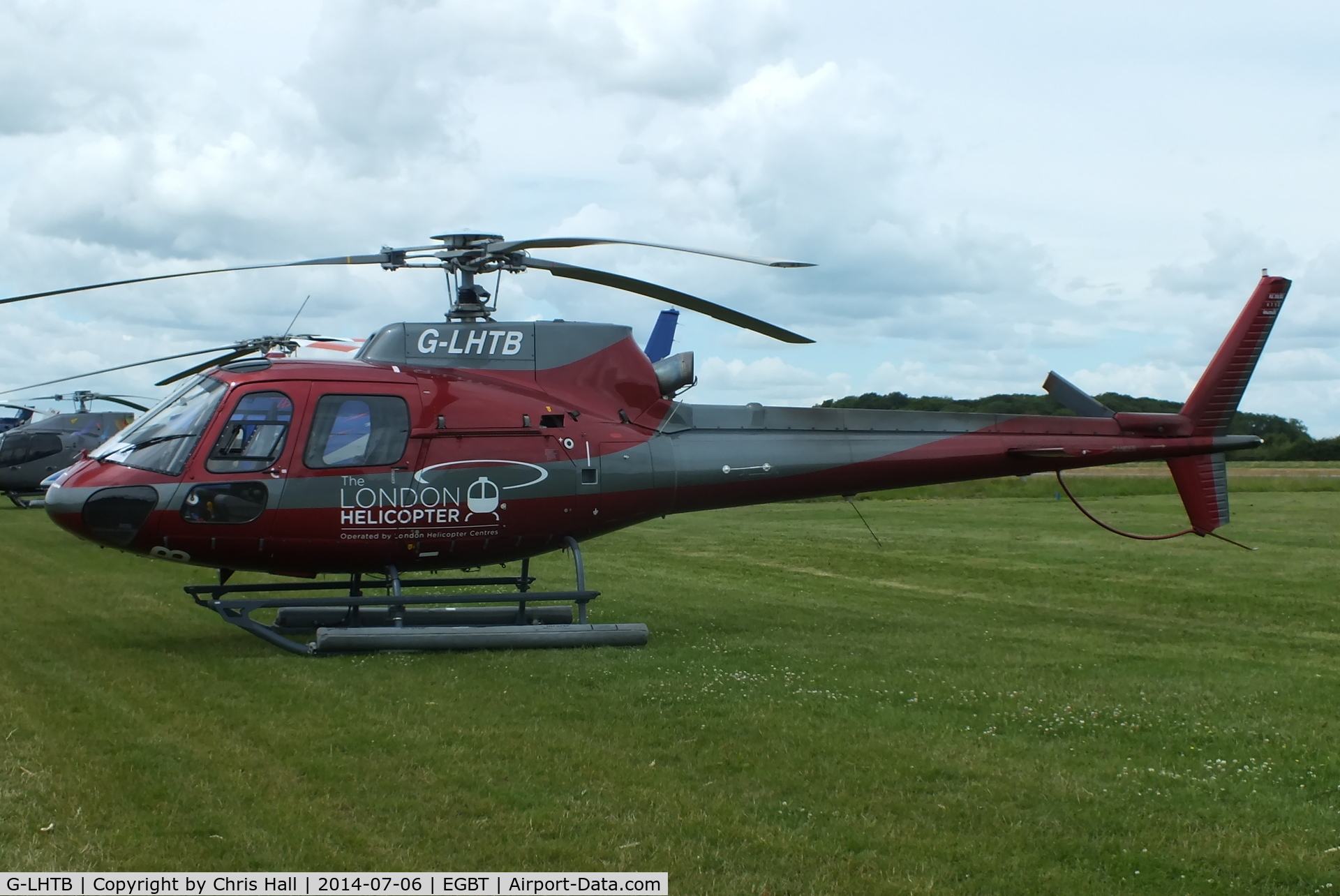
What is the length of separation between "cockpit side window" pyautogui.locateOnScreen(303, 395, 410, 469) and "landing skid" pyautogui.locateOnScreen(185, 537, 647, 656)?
1283 millimetres

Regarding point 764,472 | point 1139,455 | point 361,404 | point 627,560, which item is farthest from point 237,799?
point 627,560

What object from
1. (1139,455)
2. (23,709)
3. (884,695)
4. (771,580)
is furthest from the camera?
(771,580)

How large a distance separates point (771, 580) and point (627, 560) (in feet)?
12.6

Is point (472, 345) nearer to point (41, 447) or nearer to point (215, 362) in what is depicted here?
point (215, 362)

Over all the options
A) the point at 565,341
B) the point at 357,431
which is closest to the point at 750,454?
the point at 565,341

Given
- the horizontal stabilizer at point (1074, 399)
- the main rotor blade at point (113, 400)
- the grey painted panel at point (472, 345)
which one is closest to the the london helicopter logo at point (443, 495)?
the grey painted panel at point (472, 345)

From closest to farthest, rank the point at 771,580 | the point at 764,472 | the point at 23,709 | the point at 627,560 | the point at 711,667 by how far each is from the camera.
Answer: the point at 23,709 < the point at 711,667 < the point at 764,472 < the point at 771,580 < the point at 627,560

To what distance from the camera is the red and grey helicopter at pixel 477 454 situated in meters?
11.8

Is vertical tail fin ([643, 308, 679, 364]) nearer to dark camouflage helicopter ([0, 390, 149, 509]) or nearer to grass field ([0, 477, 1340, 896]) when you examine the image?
grass field ([0, 477, 1340, 896])

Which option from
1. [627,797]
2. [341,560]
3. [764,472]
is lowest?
[627,797]

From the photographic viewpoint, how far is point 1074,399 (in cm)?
1540

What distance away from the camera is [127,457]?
39.0 feet

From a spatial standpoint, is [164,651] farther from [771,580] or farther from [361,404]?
[771,580]

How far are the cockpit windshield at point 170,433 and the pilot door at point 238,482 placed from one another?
16 cm
